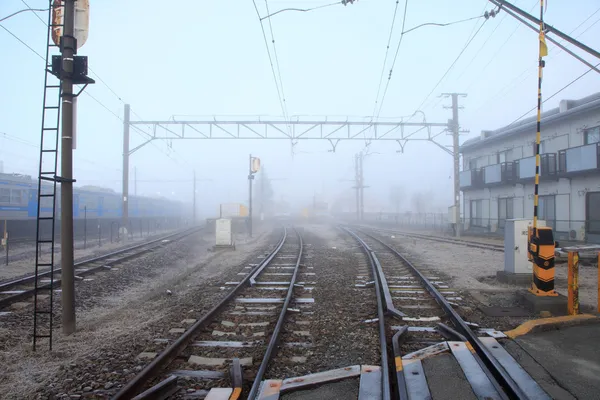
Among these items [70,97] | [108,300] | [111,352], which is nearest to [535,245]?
[111,352]

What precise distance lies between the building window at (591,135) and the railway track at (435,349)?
708 inches

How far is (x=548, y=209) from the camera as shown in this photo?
24.2 m

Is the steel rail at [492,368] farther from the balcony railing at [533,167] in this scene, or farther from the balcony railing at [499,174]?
the balcony railing at [499,174]

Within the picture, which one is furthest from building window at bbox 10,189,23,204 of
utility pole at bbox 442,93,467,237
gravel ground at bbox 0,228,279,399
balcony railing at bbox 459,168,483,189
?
balcony railing at bbox 459,168,483,189

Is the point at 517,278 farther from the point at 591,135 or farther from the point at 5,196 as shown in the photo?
the point at 5,196

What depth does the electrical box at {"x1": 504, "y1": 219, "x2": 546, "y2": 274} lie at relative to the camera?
912cm

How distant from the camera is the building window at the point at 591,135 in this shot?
2058 cm

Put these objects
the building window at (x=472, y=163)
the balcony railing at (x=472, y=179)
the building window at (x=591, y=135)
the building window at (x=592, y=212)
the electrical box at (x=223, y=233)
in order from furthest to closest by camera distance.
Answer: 1. the building window at (x=472, y=163)
2. the balcony railing at (x=472, y=179)
3. the building window at (x=591, y=135)
4. the building window at (x=592, y=212)
5. the electrical box at (x=223, y=233)

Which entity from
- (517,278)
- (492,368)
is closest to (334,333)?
(492,368)

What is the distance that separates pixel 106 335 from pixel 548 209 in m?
25.5

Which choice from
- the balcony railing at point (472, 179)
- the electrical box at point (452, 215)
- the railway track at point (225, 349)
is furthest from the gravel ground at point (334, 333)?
the balcony railing at point (472, 179)

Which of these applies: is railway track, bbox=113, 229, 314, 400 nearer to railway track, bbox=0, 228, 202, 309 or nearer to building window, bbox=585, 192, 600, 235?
railway track, bbox=0, 228, 202, 309

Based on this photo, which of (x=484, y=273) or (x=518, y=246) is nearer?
(x=518, y=246)

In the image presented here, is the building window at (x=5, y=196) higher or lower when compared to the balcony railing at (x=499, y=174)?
lower
